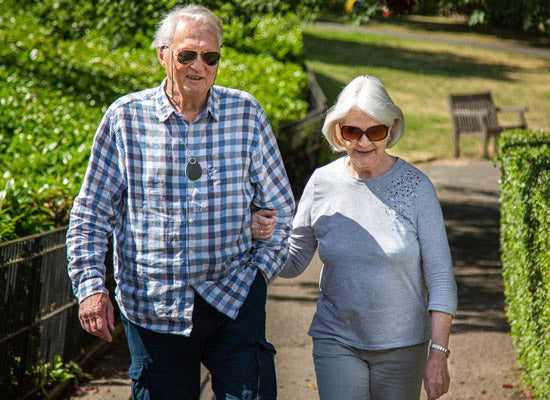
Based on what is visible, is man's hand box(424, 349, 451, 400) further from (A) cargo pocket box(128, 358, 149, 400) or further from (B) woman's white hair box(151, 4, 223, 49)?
(B) woman's white hair box(151, 4, 223, 49)

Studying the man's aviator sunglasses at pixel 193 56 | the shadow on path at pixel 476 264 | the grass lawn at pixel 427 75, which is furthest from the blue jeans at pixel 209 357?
the grass lawn at pixel 427 75

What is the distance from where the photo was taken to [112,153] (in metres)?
3.23

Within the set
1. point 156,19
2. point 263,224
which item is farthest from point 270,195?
point 156,19

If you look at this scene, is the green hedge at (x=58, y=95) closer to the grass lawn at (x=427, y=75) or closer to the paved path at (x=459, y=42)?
the grass lawn at (x=427, y=75)

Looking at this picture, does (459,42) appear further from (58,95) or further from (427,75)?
(58,95)

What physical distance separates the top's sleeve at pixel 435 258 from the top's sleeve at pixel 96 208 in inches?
43.3

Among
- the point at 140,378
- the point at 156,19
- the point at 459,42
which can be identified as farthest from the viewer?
the point at 459,42

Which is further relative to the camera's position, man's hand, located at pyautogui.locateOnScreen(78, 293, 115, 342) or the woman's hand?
the woman's hand

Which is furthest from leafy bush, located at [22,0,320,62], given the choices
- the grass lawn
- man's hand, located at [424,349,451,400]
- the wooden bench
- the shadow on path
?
man's hand, located at [424,349,451,400]

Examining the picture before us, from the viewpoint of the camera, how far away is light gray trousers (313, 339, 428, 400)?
3295 millimetres

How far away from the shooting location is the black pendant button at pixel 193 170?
10.4ft

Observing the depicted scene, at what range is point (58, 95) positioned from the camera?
888 cm

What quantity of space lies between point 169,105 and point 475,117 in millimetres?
13766

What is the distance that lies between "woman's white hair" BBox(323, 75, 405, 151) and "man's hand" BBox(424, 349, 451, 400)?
2.63ft
